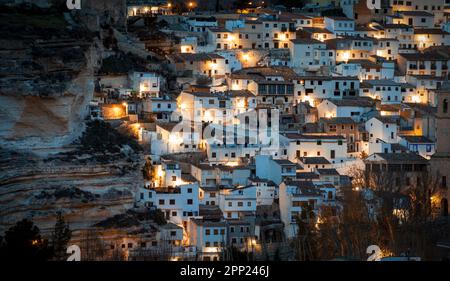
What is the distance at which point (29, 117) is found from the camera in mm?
29609

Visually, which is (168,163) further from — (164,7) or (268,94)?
(164,7)

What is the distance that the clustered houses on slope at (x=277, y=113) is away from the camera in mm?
29312

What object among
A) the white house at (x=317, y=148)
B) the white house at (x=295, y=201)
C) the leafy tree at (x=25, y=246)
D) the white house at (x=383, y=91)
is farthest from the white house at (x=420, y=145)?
the leafy tree at (x=25, y=246)

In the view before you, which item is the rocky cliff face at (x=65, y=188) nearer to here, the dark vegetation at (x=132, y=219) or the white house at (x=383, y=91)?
the dark vegetation at (x=132, y=219)

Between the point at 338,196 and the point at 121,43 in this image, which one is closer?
the point at 338,196

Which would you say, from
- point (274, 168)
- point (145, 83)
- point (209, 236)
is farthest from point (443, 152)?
point (145, 83)

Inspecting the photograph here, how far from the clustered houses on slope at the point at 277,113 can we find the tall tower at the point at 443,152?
0.10 ft

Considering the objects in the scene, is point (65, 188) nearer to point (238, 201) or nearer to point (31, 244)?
point (238, 201)

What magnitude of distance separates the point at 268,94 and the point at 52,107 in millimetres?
7944

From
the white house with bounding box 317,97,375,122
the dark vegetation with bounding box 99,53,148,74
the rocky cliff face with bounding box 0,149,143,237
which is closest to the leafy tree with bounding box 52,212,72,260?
the rocky cliff face with bounding box 0,149,143,237

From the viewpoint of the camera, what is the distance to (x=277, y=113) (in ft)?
114

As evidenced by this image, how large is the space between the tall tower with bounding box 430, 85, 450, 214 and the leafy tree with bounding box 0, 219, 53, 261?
9905mm

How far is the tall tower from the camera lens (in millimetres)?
28906
